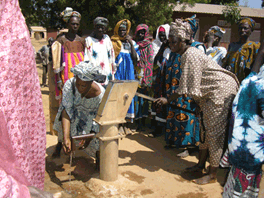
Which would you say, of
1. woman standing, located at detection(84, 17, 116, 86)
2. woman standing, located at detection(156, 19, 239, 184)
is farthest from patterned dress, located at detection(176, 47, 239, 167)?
woman standing, located at detection(84, 17, 116, 86)

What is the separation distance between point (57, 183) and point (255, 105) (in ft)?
7.71

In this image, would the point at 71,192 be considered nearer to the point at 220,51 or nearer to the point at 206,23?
the point at 220,51

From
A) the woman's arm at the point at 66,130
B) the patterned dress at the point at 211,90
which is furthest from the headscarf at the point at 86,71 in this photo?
the patterned dress at the point at 211,90

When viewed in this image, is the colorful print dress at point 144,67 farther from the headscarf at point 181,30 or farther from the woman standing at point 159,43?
the headscarf at point 181,30

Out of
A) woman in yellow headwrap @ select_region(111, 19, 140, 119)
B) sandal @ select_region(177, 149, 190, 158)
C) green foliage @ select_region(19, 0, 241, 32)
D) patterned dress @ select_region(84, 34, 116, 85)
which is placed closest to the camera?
sandal @ select_region(177, 149, 190, 158)

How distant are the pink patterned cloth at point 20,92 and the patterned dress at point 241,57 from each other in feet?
10.5

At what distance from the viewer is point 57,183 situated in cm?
294

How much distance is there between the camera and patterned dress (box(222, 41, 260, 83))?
3805 mm

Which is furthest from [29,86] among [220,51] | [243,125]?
[220,51]

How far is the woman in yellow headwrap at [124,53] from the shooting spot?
15.7 ft

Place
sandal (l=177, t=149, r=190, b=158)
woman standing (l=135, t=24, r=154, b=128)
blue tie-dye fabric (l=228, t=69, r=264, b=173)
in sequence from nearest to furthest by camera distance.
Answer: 1. blue tie-dye fabric (l=228, t=69, r=264, b=173)
2. sandal (l=177, t=149, r=190, b=158)
3. woman standing (l=135, t=24, r=154, b=128)

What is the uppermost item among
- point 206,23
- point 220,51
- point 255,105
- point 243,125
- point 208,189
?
point 206,23

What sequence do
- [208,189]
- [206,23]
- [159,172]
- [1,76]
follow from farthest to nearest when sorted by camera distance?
1. [206,23]
2. [159,172]
3. [208,189]
4. [1,76]

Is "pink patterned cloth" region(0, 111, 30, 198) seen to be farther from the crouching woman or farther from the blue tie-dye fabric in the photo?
the crouching woman
